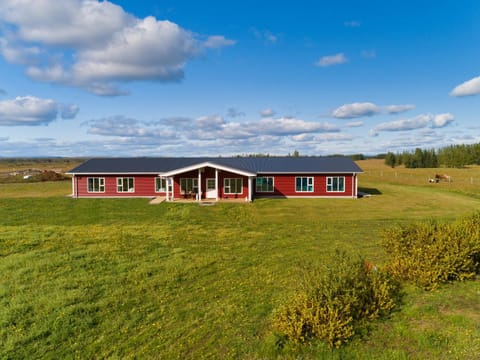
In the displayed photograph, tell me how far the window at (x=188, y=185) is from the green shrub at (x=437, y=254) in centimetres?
2296

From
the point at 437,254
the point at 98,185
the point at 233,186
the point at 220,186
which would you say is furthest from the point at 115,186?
the point at 437,254

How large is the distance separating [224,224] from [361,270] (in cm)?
1217

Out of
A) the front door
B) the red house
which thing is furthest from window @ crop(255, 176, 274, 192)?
the front door

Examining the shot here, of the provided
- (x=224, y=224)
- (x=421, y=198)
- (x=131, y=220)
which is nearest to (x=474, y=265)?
(x=224, y=224)

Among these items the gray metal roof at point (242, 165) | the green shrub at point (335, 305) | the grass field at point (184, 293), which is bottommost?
the grass field at point (184, 293)

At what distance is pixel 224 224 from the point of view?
755 inches

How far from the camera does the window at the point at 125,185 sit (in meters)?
32.3

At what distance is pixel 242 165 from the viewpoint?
34.5 metres

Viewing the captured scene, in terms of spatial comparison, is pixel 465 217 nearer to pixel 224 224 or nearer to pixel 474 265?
pixel 474 265

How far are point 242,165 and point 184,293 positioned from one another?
26011 mm

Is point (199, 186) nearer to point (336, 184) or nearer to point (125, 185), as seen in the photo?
point (125, 185)

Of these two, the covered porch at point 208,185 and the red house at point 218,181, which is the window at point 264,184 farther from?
the covered porch at point 208,185

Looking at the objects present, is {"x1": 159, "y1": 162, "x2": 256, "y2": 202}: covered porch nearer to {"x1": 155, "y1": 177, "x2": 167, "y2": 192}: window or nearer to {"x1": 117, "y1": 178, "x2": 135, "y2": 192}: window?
{"x1": 155, "y1": 177, "x2": 167, "y2": 192}: window

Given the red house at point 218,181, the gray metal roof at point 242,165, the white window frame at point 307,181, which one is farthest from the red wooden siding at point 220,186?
the gray metal roof at point 242,165
